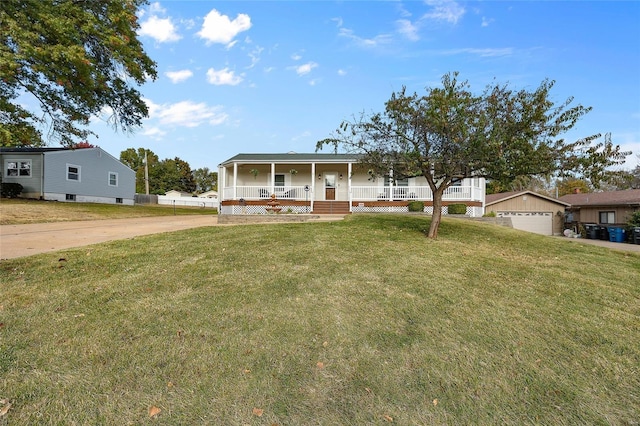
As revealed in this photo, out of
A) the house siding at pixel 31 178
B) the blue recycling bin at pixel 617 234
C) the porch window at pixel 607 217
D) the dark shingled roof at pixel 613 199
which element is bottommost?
the blue recycling bin at pixel 617 234

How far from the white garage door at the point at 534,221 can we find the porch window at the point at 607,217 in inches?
129

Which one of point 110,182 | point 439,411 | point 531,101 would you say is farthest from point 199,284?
point 110,182

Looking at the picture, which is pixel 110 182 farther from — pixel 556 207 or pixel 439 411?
pixel 556 207

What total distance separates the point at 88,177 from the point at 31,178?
3.80m

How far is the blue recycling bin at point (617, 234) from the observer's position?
1952 cm

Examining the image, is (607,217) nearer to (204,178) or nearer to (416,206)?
(416,206)

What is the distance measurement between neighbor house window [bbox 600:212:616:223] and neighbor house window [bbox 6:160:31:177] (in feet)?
135

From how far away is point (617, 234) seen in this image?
19688 mm

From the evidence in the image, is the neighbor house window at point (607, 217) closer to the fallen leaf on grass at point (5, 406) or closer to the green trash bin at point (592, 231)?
the green trash bin at point (592, 231)

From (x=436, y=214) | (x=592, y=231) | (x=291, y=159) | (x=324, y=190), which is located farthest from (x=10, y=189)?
(x=592, y=231)

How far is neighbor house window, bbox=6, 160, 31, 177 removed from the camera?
76.3 ft

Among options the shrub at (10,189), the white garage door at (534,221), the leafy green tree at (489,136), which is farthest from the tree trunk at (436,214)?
the shrub at (10,189)

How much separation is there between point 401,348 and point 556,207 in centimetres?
2908

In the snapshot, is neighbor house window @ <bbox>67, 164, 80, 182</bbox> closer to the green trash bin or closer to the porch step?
the porch step
